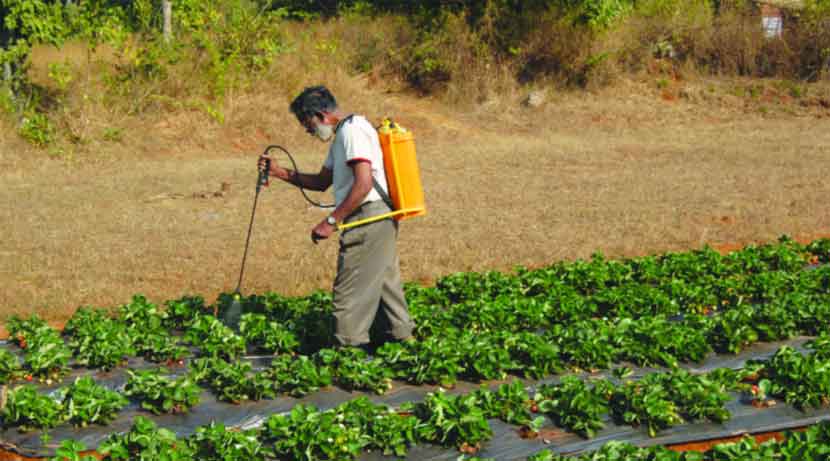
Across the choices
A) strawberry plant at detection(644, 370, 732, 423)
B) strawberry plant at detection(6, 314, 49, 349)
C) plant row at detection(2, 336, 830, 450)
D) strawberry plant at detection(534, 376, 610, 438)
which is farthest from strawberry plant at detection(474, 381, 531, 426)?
strawberry plant at detection(6, 314, 49, 349)

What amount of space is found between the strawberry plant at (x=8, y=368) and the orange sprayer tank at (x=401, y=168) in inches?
101

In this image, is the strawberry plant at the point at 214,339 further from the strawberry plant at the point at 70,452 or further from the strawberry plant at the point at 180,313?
the strawberry plant at the point at 70,452

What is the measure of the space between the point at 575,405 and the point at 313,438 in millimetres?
1483

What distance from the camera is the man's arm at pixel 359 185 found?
6.04 metres

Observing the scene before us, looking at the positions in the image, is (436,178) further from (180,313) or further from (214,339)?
(214,339)

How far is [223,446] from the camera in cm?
489

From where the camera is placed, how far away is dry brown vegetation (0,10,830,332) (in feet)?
33.5

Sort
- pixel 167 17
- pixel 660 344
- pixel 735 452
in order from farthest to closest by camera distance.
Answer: pixel 167 17
pixel 660 344
pixel 735 452

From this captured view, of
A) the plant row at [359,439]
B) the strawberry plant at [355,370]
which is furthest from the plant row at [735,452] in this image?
the strawberry plant at [355,370]

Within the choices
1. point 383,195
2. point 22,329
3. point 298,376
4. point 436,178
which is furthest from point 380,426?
point 436,178

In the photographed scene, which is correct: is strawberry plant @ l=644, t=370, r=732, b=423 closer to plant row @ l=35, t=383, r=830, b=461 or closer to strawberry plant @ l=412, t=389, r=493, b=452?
plant row @ l=35, t=383, r=830, b=461

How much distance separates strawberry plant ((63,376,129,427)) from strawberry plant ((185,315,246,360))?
968mm

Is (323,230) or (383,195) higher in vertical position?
(383,195)

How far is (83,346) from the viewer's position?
6.54 m
